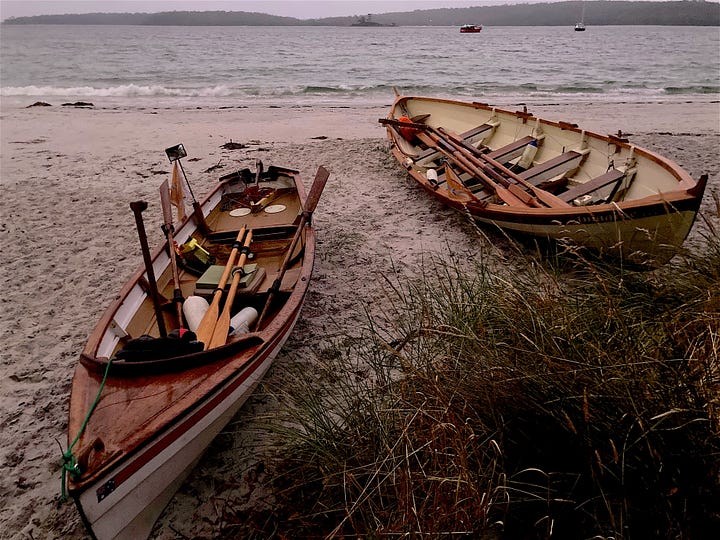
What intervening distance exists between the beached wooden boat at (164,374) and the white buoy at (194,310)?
10mm

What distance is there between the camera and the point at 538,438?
2.18 m

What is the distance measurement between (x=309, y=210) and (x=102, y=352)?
7.61 feet

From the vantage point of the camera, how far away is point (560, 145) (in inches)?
263

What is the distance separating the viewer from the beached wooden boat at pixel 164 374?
82.7 inches

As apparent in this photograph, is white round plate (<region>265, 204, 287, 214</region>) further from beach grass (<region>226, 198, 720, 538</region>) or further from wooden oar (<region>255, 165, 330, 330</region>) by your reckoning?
beach grass (<region>226, 198, 720, 538</region>)

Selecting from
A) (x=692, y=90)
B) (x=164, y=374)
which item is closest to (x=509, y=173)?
(x=164, y=374)

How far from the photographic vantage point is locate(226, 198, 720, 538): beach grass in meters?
1.81

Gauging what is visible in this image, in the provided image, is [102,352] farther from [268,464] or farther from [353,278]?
[353,278]

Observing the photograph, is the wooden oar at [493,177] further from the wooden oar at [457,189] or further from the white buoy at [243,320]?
the white buoy at [243,320]

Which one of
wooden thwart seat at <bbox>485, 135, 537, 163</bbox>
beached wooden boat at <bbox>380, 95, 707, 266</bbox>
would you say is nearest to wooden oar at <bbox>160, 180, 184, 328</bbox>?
beached wooden boat at <bbox>380, 95, 707, 266</bbox>

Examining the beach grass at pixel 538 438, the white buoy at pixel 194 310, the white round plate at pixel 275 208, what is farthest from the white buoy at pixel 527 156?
the white buoy at pixel 194 310

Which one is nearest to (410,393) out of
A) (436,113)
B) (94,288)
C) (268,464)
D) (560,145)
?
(268,464)

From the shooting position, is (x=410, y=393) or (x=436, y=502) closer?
(x=436, y=502)

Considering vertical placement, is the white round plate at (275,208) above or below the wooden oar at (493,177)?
below
